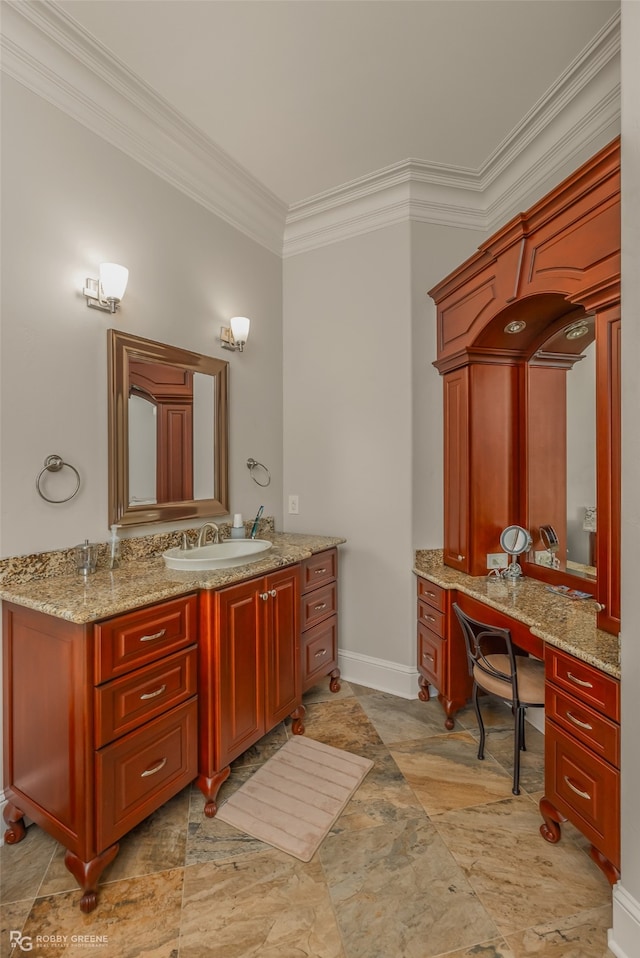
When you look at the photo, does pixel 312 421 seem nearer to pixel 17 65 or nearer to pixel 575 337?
pixel 575 337

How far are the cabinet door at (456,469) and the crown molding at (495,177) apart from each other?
3.53ft

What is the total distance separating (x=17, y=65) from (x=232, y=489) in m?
2.13

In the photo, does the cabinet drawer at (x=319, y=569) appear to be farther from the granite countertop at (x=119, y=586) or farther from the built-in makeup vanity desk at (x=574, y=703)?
the built-in makeup vanity desk at (x=574, y=703)

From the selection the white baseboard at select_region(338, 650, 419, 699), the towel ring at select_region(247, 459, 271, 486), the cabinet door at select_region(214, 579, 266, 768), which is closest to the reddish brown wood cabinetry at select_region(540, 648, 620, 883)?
the white baseboard at select_region(338, 650, 419, 699)

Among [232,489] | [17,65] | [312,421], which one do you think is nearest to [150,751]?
[232,489]

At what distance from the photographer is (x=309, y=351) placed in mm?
3217

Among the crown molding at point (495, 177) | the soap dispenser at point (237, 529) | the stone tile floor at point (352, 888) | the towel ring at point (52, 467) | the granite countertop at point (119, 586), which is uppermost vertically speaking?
the crown molding at point (495, 177)

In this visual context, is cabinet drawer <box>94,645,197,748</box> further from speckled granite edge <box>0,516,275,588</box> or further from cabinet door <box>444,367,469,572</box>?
cabinet door <box>444,367,469,572</box>

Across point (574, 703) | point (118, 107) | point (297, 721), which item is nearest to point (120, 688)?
point (297, 721)

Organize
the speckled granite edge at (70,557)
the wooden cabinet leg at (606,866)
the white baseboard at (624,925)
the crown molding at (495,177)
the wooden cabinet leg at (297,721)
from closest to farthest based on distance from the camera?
the white baseboard at (624,925)
the wooden cabinet leg at (606,866)
the speckled granite edge at (70,557)
the crown molding at (495,177)
the wooden cabinet leg at (297,721)

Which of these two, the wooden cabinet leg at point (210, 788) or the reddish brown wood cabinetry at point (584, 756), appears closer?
the reddish brown wood cabinetry at point (584, 756)

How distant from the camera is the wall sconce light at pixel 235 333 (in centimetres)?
278

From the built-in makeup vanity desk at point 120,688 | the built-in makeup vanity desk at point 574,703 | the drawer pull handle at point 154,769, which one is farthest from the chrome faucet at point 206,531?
the built-in makeup vanity desk at point 574,703

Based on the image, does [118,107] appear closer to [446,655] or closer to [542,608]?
[542,608]
